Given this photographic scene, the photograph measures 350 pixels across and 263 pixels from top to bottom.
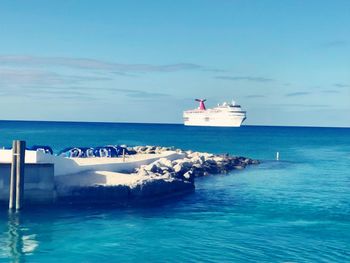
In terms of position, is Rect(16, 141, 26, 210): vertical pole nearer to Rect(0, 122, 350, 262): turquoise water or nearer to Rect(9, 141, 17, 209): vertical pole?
Rect(9, 141, 17, 209): vertical pole

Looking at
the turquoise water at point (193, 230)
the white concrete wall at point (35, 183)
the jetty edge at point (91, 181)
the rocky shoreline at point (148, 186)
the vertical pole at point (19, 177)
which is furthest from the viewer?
the rocky shoreline at point (148, 186)

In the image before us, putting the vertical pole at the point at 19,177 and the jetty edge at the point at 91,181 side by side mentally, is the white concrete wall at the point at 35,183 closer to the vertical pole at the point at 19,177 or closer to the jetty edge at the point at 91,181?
the jetty edge at the point at 91,181

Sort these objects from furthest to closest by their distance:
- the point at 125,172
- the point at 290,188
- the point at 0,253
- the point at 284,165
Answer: the point at 284,165
the point at 290,188
the point at 125,172
the point at 0,253

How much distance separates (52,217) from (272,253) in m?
14.7

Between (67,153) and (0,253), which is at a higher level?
(67,153)

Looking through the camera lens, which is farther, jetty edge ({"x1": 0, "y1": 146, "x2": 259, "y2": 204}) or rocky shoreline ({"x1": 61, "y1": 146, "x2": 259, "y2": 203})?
rocky shoreline ({"x1": 61, "y1": 146, "x2": 259, "y2": 203})

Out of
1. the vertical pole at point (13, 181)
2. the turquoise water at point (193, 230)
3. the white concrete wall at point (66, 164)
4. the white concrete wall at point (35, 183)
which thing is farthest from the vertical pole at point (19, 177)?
the white concrete wall at point (66, 164)

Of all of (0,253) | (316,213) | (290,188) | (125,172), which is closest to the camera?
(0,253)

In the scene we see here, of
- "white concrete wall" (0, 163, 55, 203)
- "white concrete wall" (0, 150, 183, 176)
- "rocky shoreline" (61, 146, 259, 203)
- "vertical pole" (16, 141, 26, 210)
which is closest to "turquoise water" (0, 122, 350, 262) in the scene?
"vertical pole" (16, 141, 26, 210)

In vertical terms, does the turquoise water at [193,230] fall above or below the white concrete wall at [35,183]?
below

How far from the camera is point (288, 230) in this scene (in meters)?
30.5

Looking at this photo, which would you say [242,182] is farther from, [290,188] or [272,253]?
[272,253]

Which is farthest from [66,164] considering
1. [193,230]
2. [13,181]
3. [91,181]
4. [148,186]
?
[193,230]

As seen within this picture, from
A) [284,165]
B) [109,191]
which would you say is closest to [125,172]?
[109,191]
